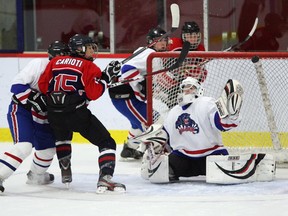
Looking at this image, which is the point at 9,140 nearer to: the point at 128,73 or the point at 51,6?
the point at 51,6

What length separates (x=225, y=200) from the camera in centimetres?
549

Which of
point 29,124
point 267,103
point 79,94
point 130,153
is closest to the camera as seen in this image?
point 79,94

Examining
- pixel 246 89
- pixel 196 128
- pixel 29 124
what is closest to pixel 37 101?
pixel 29 124

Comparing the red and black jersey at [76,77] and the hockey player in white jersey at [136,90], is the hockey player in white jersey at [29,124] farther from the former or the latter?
the hockey player in white jersey at [136,90]

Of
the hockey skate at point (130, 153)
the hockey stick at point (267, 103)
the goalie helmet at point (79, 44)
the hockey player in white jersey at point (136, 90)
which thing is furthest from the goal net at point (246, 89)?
the goalie helmet at point (79, 44)

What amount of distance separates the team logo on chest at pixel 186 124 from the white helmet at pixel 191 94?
8 centimetres

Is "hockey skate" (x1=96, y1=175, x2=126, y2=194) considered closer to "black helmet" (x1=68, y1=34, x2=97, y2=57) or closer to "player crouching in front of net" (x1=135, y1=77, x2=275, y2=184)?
"player crouching in front of net" (x1=135, y1=77, x2=275, y2=184)

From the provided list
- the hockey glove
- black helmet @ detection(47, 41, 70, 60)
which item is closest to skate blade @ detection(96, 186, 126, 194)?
the hockey glove

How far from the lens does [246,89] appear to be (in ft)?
23.4

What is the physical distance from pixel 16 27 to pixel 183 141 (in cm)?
304

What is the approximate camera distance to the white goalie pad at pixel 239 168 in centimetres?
604

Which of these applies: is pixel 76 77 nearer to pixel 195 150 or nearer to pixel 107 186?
pixel 107 186

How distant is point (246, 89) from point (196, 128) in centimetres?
114

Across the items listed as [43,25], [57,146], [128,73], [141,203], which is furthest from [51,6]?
[141,203]
